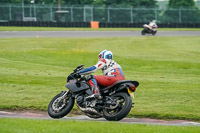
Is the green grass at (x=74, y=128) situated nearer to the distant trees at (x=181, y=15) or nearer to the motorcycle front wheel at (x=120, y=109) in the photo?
the motorcycle front wheel at (x=120, y=109)

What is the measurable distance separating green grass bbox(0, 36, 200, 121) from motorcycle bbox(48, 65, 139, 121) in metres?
1.53

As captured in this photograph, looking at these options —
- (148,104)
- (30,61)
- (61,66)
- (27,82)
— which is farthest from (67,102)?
(30,61)

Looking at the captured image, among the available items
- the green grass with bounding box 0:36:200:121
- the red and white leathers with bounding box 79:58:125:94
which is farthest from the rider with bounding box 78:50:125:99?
the green grass with bounding box 0:36:200:121

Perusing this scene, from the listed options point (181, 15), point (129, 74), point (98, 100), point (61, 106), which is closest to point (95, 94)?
point (98, 100)

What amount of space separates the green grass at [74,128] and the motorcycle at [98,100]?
2.40ft

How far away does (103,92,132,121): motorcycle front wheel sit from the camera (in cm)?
927

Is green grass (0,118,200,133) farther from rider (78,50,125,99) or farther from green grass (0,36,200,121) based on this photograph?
green grass (0,36,200,121)

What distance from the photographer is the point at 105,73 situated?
10094 mm

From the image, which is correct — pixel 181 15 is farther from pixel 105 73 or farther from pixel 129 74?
pixel 105 73

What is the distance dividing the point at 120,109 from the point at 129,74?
9.25m

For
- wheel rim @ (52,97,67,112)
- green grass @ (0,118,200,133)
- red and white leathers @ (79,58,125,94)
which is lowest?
green grass @ (0,118,200,133)

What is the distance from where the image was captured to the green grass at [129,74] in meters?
11.8

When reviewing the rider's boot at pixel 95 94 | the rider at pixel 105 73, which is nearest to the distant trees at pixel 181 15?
the rider at pixel 105 73

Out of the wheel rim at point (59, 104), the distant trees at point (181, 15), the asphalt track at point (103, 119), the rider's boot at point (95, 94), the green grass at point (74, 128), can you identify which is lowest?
the asphalt track at point (103, 119)
